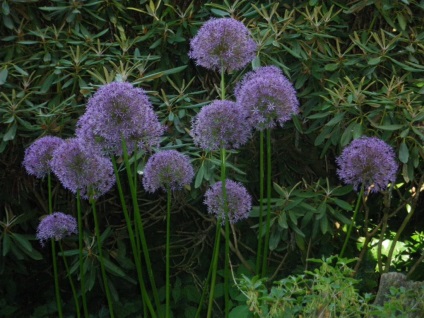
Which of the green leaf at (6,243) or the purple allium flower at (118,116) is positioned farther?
the green leaf at (6,243)

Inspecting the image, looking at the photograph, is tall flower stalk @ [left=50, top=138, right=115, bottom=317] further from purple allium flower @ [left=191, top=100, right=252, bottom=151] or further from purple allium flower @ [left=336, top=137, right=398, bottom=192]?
purple allium flower @ [left=336, top=137, right=398, bottom=192]

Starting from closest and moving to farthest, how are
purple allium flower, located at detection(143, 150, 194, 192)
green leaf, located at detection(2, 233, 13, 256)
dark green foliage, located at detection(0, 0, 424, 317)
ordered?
purple allium flower, located at detection(143, 150, 194, 192)
dark green foliage, located at detection(0, 0, 424, 317)
green leaf, located at detection(2, 233, 13, 256)

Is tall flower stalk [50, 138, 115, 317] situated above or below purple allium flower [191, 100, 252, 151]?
below

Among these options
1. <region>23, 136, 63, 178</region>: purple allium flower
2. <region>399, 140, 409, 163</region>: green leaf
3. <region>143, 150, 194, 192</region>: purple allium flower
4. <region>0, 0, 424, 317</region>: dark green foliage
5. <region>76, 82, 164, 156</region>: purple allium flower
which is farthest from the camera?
<region>0, 0, 424, 317</region>: dark green foliage

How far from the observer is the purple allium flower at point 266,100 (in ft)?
10.2

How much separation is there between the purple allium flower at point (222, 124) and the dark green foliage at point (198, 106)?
2.80 ft

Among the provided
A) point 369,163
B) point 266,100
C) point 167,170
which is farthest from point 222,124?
point 369,163

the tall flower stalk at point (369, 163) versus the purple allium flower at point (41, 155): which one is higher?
the purple allium flower at point (41, 155)

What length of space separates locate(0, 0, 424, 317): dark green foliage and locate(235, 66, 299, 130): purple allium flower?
3.03 ft

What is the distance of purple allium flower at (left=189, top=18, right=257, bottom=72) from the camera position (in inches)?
128

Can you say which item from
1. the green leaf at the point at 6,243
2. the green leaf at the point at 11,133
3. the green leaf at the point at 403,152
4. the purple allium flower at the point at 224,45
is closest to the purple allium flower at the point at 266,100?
the purple allium flower at the point at 224,45

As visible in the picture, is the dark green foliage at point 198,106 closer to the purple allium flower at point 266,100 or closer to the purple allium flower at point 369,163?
the purple allium flower at point 369,163

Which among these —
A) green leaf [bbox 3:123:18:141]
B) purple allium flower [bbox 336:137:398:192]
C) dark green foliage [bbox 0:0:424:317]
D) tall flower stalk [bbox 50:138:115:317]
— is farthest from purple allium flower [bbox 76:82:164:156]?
green leaf [bbox 3:123:18:141]

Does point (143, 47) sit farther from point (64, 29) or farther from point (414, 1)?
point (414, 1)
